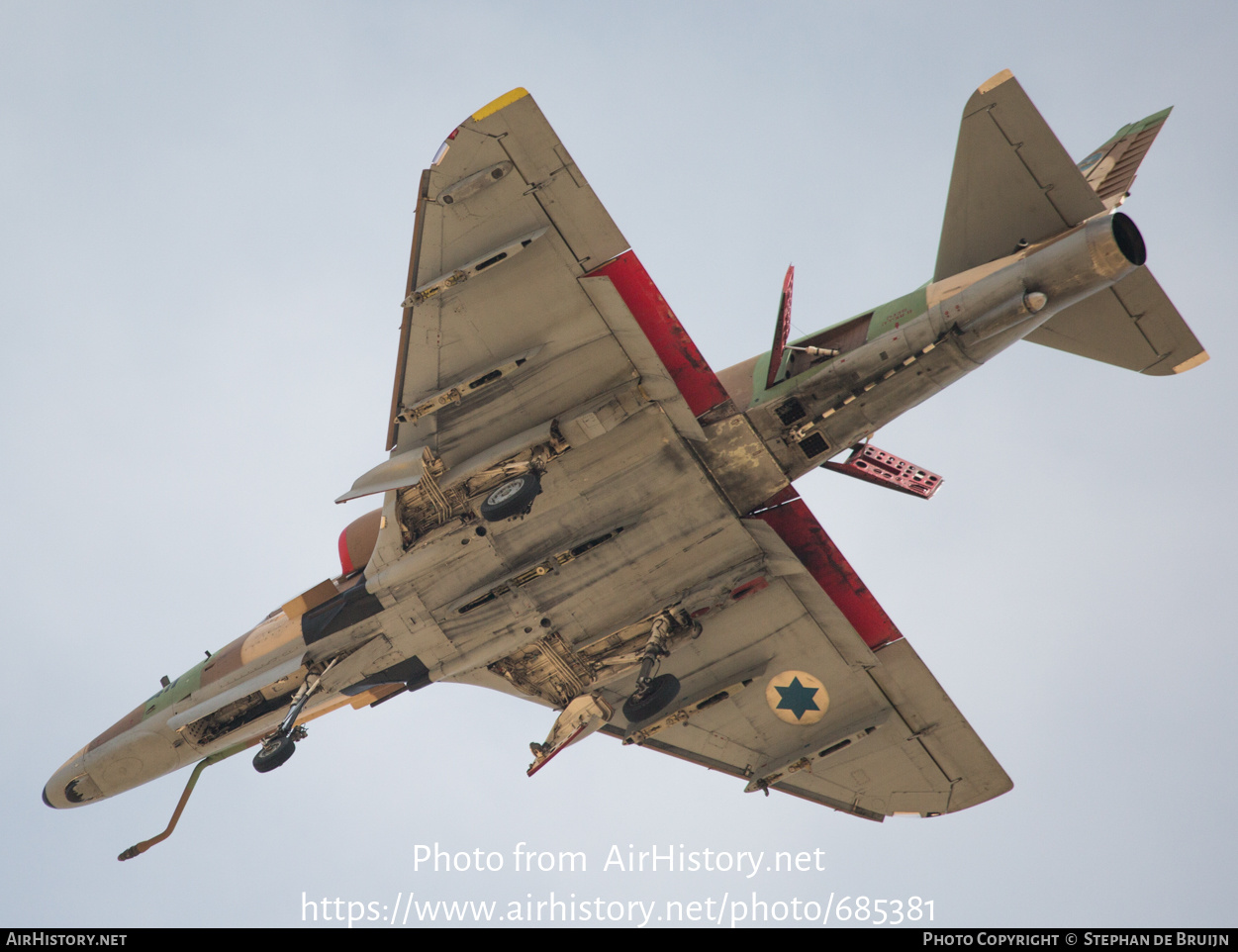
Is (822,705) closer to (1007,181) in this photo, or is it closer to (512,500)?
(512,500)

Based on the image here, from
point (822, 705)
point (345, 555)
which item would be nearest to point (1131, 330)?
point (822, 705)

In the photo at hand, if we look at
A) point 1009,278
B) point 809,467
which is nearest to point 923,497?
point 809,467

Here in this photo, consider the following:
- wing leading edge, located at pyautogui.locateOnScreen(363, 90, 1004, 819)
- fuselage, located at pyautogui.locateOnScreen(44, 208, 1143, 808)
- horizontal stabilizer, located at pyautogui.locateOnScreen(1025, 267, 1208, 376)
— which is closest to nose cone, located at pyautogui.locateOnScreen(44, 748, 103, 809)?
fuselage, located at pyautogui.locateOnScreen(44, 208, 1143, 808)

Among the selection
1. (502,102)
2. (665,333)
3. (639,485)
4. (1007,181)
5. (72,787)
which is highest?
(502,102)

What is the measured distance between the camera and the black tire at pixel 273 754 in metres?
20.1

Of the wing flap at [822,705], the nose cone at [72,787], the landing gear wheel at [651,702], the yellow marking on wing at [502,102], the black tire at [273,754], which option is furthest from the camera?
the nose cone at [72,787]

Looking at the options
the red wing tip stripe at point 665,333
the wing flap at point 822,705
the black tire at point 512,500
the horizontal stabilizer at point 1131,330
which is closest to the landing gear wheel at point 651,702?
the wing flap at point 822,705

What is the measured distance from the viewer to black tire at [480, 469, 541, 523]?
1806 cm

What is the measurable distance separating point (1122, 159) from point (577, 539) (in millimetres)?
10531

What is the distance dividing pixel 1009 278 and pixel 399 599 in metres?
11.3

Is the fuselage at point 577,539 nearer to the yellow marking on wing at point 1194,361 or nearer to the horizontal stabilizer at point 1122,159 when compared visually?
the horizontal stabilizer at point 1122,159

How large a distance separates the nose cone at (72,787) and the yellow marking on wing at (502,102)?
15154 millimetres

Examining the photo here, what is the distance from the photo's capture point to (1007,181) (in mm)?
17703

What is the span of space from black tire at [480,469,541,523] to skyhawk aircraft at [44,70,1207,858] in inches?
1.7
